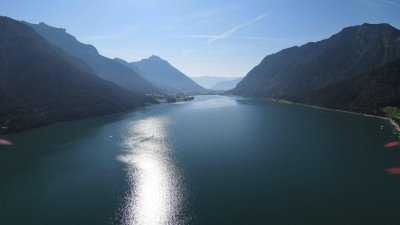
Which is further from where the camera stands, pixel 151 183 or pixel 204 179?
pixel 204 179

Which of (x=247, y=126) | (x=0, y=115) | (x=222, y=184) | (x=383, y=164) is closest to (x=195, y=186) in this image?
(x=222, y=184)

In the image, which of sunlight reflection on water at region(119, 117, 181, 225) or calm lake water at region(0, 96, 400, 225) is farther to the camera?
sunlight reflection on water at region(119, 117, 181, 225)

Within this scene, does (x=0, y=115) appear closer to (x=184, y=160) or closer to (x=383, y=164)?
(x=184, y=160)

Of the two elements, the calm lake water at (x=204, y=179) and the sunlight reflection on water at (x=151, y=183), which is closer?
the calm lake water at (x=204, y=179)

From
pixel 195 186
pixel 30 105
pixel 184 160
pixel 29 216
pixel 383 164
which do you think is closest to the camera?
pixel 29 216
